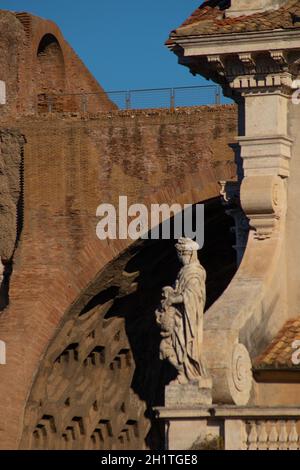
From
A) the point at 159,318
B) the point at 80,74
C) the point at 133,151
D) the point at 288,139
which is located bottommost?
the point at 159,318

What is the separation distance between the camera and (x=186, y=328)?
70.7 feet

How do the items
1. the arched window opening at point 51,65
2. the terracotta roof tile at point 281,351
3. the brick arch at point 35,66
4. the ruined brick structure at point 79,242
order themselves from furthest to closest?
the arched window opening at point 51,65
the brick arch at point 35,66
the ruined brick structure at point 79,242
the terracotta roof tile at point 281,351

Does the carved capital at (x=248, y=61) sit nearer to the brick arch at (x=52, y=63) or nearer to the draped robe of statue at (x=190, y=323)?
the draped robe of statue at (x=190, y=323)

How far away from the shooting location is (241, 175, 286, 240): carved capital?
75.8 ft

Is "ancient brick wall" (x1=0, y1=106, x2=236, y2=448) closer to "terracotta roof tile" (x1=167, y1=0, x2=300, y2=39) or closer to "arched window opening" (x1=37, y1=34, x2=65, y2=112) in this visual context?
"arched window opening" (x1=37, y1=34, x2=65, y2=112)

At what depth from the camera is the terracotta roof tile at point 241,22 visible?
23.1m

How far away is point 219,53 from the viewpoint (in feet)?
76.2

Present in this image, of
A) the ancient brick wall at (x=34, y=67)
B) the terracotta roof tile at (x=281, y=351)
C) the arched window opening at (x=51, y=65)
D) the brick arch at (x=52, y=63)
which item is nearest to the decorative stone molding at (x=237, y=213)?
the terracotta roof tile at (x=281, y=351)

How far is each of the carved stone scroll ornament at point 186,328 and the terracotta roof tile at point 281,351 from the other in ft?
3.62

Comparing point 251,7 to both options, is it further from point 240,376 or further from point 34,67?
point 34,67

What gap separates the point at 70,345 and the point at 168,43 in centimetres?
1463
